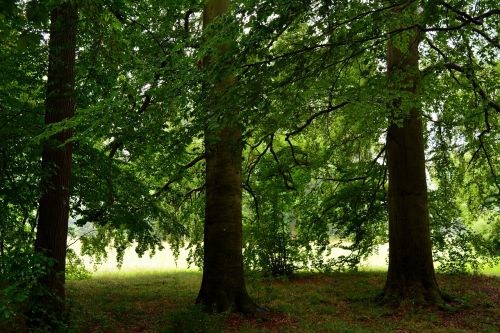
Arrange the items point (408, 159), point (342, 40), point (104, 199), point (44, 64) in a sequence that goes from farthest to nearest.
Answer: point (408, 159) → point (104, 199) → point (44, 64) → point (342, 40)

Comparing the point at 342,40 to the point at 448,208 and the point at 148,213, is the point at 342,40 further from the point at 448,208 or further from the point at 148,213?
the point at 448,208

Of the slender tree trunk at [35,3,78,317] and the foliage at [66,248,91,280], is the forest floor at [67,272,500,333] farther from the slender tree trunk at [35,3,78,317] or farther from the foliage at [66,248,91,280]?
the slender tree trunk at [35,3,78,317]

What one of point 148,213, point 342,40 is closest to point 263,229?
point 148,213

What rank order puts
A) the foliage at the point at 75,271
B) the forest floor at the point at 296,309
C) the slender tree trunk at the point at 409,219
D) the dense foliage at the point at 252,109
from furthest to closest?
the foliage at the point at 75,271
the slender tree trunk at the point at 409,219
the forest floor at the point at 296,309
the dense foliage at the point at 252,109

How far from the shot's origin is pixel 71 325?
7336 mm

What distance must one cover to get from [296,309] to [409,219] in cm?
333

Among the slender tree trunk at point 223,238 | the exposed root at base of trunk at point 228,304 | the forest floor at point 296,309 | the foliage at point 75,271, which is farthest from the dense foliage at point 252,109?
the exposed root at base of trunk at point 228,304

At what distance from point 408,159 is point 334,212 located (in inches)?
180

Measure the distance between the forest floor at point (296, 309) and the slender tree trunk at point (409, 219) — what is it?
55cm

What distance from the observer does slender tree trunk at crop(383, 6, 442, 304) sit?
10555 millimetres

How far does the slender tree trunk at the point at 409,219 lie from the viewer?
1055cm

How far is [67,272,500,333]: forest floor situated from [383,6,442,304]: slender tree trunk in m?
0.55

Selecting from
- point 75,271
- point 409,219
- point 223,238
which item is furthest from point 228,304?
point 75,271

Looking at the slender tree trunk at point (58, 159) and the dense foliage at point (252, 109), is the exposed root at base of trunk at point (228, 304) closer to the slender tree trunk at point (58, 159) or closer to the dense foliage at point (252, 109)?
the dense foliage at point (252, 109)
